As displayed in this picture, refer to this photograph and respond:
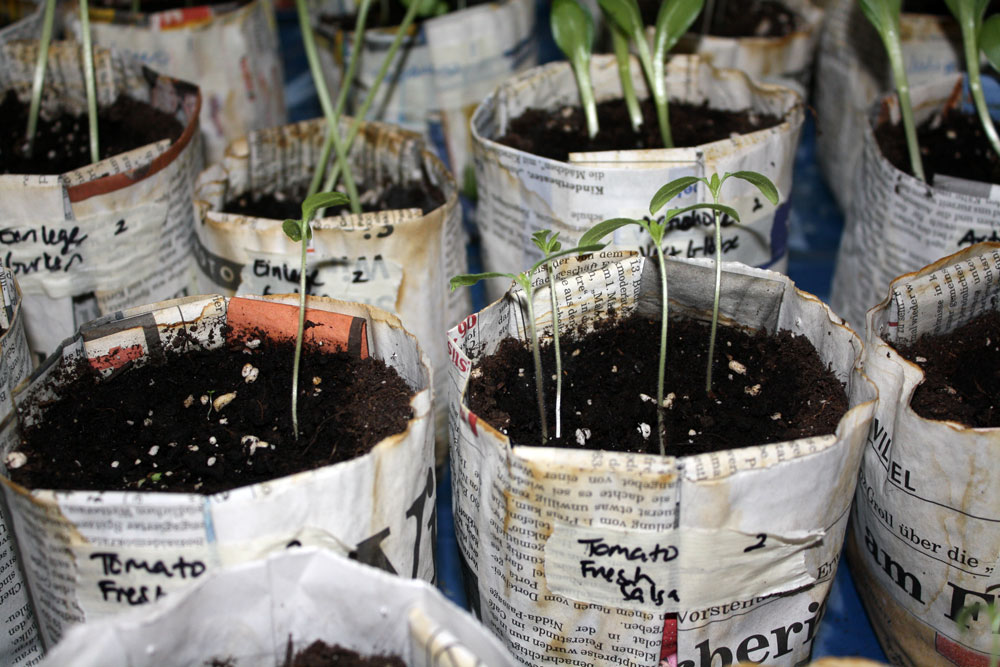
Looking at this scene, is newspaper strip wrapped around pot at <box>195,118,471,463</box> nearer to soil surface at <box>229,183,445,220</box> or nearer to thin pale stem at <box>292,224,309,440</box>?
soil surface at <box>229,183,445,220</box>

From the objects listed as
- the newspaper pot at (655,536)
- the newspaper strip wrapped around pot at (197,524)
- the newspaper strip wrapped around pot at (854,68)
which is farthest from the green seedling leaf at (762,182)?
the newspaper strip wrapped around pot at (854,68)

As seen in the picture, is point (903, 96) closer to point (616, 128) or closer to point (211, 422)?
point (616, 128)

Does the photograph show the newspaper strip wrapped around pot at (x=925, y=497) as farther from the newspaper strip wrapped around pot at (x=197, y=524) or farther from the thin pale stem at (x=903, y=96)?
the newspaper strip wrapped around pot at (x=197, y=524)

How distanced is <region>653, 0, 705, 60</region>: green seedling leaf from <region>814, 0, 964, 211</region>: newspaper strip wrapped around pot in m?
0.41

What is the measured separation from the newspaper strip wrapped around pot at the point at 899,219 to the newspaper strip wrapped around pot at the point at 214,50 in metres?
1.04

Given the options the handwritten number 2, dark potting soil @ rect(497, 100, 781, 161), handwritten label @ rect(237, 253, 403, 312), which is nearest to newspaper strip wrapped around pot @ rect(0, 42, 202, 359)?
handwritten label @ rect(237, 253, 403, 312)

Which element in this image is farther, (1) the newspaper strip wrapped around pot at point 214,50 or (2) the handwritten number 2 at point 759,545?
(1) the newspaper strip wrapped around pot at point 214,50

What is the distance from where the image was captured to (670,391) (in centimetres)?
91

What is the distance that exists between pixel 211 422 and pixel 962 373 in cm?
74

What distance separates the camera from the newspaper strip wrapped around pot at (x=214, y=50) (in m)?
1.51

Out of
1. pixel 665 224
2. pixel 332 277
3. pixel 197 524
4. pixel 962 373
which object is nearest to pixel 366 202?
pixel 332 277

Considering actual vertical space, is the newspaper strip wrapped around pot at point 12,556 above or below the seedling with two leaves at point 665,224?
below

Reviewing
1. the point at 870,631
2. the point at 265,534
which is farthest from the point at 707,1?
the point at 265,534

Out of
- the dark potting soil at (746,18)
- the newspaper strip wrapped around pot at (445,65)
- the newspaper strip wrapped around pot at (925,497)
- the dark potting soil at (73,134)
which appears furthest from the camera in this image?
the dark potting soil at (746,18)
